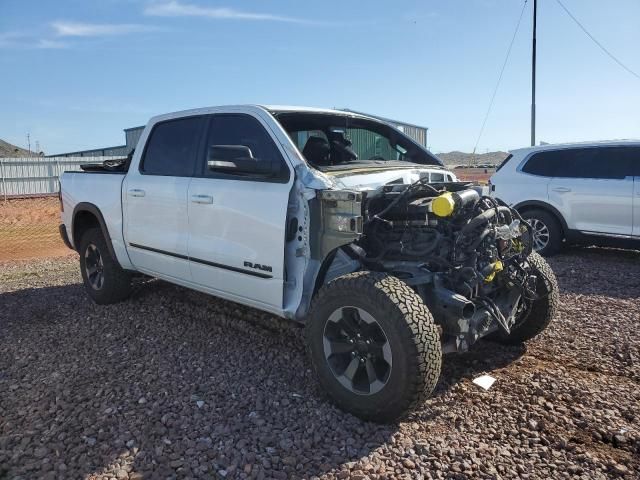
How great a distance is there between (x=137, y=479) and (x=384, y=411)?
1.41 m

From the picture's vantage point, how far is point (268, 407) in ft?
11.4

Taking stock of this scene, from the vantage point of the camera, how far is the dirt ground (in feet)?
38.5

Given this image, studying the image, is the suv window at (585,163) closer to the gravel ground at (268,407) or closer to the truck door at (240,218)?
the gravel ground at (268,407)

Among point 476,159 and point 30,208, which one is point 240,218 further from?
point 476,159

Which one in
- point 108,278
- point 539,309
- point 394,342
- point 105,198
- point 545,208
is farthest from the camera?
point 545,208

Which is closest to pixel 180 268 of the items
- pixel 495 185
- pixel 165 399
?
pixel 165 399

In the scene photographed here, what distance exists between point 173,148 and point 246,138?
3.30 feet

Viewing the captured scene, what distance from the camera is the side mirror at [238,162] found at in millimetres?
3723

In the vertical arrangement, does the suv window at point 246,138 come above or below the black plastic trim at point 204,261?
above

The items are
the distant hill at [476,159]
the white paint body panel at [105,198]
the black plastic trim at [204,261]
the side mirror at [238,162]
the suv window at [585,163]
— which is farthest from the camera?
the distant hill at [476,159]

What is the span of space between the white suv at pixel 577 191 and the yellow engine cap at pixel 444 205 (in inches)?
206

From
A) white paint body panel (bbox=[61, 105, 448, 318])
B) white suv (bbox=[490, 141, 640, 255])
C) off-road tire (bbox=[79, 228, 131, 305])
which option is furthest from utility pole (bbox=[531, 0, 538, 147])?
off-road tire (bbox=[79, 228, 131, 305])

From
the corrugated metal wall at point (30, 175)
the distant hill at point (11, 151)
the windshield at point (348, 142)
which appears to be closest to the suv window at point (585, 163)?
the windshield at point (348, 142)

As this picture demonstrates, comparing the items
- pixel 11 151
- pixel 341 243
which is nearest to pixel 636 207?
pixel 341 243
